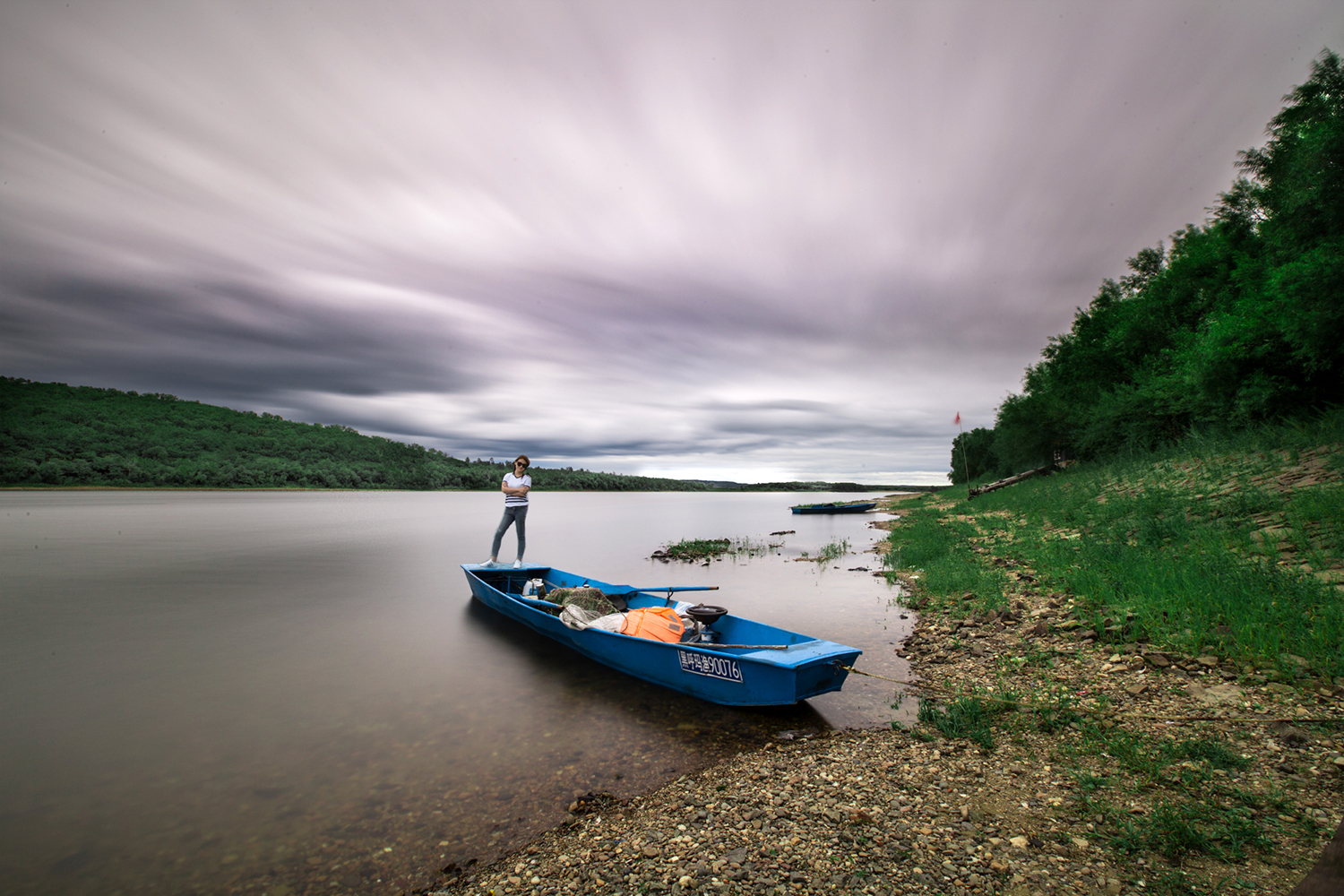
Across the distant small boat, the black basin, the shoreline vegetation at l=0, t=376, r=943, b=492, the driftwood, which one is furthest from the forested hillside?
the black basin

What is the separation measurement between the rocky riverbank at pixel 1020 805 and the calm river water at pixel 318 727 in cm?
113

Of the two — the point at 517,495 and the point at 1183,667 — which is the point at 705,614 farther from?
the point at 517,495

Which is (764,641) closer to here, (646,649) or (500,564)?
(646,649)

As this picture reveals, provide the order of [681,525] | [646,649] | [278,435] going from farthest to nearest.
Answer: [278,435] → [681,525] → [646,649]

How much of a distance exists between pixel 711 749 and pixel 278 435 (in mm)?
156368

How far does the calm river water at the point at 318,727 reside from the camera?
5.46 metres

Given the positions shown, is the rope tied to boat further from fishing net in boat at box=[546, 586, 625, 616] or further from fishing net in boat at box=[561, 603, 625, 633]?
fishing net in boat at box=[546, 586, 625, 616]

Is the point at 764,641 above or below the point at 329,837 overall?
above

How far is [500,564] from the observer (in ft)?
53.3

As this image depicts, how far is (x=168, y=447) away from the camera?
110 metres

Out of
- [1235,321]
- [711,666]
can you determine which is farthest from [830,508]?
[711,666]

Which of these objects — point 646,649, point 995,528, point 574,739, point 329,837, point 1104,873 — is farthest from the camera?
point 995,528

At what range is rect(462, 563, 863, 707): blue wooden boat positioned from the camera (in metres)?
7.23

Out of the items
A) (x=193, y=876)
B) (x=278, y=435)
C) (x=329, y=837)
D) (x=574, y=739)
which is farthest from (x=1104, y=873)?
(x=278, y=435)
